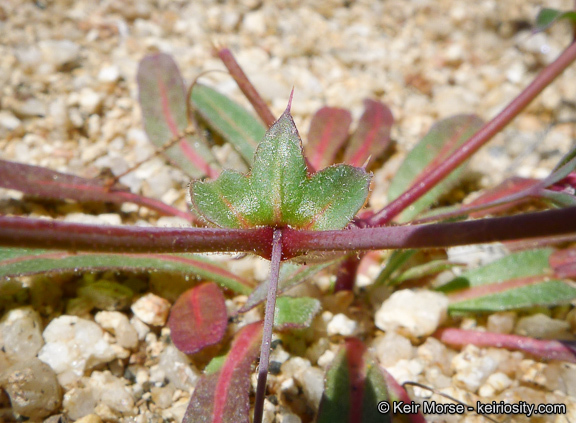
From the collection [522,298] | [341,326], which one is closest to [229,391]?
[341,326]

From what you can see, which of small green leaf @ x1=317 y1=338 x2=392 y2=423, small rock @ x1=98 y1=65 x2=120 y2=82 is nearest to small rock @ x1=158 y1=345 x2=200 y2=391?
small green leaf @ x1=317 y1=338 x2=392 y2=423

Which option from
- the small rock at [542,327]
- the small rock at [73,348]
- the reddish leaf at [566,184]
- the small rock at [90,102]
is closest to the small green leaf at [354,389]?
the small rock at [542,327]

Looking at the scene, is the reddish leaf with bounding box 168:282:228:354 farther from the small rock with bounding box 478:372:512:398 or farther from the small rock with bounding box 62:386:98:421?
the small rock with bounding box 478:372:512:398

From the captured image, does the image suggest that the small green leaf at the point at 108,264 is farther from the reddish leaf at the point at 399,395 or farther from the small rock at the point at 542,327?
the small rock at the point at 542,327

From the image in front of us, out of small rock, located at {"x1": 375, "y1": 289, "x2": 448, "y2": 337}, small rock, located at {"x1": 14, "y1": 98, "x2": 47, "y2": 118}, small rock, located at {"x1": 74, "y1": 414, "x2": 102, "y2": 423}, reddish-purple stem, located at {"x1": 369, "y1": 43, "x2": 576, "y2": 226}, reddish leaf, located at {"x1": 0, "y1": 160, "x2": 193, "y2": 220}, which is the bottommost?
small rock, located at {"x1": 74, "y1": 414, "x2": 102, "y2": 423}

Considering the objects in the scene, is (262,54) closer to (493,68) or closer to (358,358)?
(493,68)

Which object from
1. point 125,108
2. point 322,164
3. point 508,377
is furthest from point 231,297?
point 125,108
